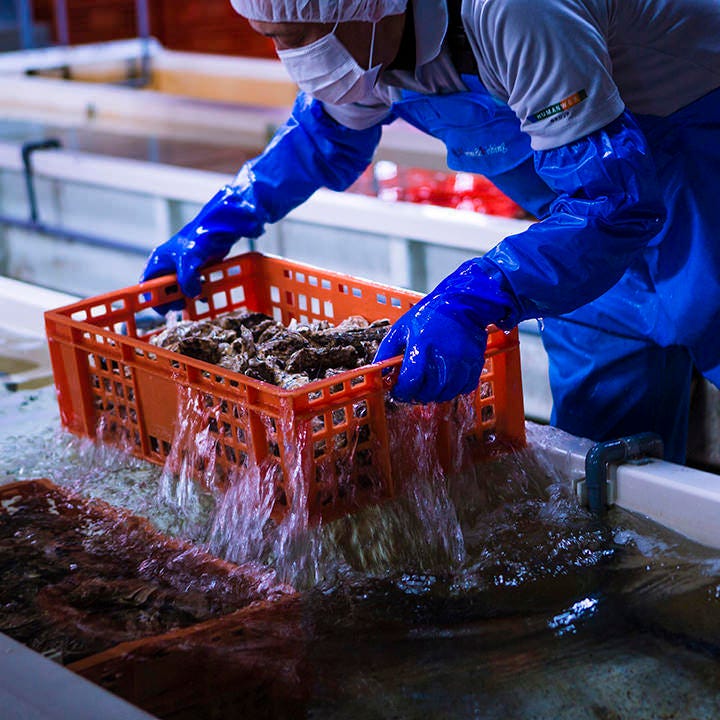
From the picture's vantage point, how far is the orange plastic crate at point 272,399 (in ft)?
5.52

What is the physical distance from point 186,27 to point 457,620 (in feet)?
32.8

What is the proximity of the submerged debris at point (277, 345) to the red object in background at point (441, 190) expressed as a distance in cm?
247

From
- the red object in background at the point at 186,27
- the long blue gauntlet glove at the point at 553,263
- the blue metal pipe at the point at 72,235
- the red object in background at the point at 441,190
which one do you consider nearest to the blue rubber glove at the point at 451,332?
the long blue gauntlet glove at the point at 553,263

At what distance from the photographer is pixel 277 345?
6.54 feet

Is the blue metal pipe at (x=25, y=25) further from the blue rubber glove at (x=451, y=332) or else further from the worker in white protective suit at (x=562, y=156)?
the blue rubber glove at (x=451, y=332)

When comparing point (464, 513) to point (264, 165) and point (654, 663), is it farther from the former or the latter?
point (264, 165)

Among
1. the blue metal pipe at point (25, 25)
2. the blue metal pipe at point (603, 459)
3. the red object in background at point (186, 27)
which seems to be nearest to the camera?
the blue metal pipe at point (603, 459)

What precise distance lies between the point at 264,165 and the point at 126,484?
820 mm

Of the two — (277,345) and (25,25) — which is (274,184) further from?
(25,25)

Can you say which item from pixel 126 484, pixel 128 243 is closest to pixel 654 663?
pixel 126 484

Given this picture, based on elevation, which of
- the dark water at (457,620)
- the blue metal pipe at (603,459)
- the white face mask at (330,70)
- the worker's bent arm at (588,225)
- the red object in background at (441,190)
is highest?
the white face mask at (330,70)

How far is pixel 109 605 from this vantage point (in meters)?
1.60

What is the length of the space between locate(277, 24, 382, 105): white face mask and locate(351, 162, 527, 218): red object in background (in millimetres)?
2599

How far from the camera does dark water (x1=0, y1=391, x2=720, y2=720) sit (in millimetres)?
1376
